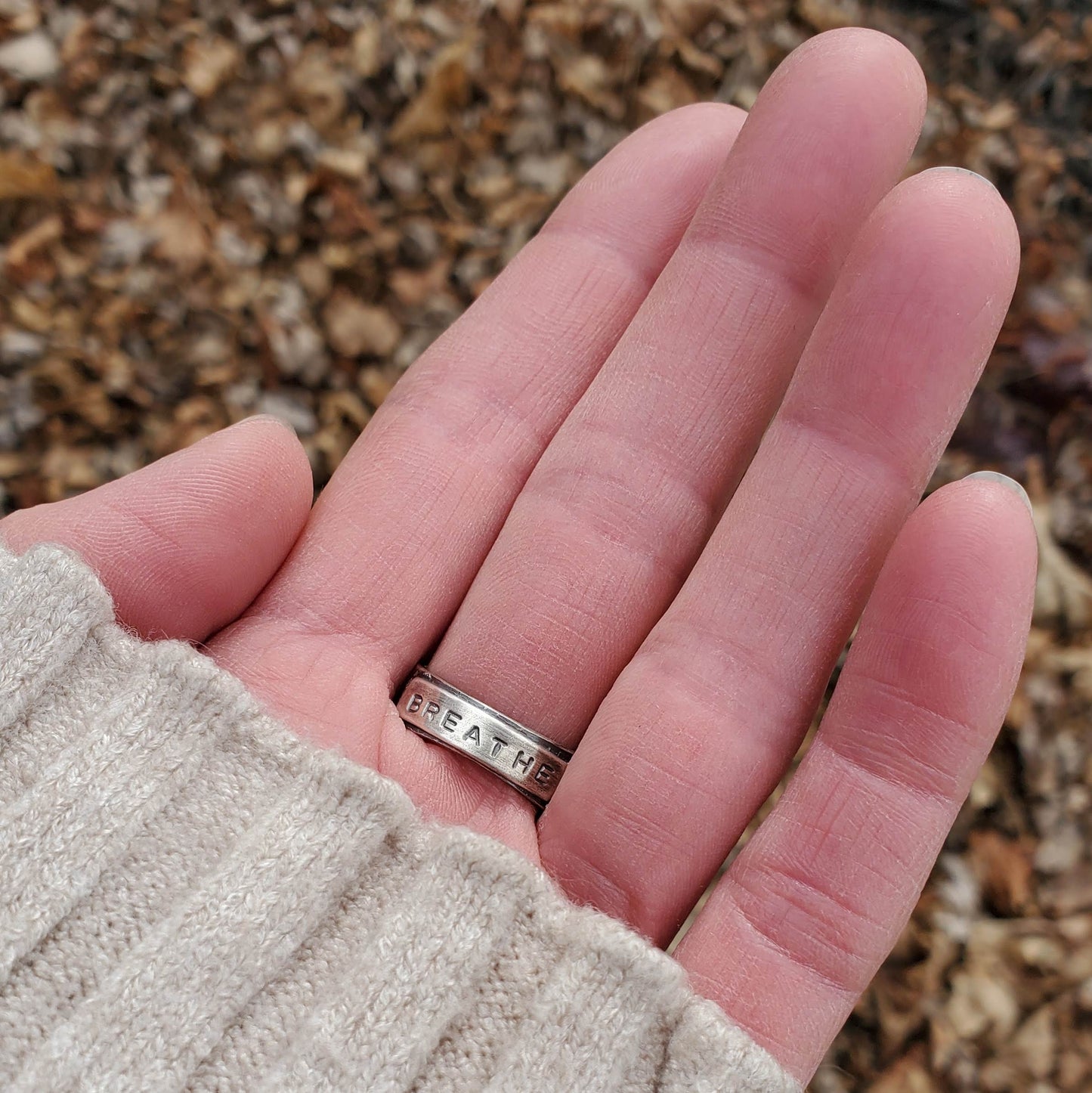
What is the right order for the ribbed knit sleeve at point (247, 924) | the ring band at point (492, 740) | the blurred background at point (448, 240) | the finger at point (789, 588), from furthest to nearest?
the blurred background at point (448, 240), the ring band at point (492, 740), the finger at point (789, 588), the ribbed knit sleeve at point (247, 924)

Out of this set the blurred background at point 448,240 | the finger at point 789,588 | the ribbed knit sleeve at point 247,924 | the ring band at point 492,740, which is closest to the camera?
the ribbed knit sleeve at point 247,924

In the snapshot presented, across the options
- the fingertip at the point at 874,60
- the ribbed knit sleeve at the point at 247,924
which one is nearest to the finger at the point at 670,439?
the fingertip at the point at 874,60

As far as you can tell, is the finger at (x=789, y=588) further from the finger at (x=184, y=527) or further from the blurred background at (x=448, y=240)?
the blurred background at (x=448, y=240)

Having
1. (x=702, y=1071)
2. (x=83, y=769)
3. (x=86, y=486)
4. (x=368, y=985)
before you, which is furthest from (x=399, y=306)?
(x=702, y=1071)

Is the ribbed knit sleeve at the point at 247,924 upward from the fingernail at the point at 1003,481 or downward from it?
downward

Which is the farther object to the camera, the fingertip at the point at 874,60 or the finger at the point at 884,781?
the fingertip at the point at 874,60

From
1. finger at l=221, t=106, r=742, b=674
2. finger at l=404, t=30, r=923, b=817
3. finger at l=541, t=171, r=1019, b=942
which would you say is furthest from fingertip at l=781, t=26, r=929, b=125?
finger at l=221, t=106, r=742, b=674

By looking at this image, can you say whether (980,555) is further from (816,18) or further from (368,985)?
(816,18)

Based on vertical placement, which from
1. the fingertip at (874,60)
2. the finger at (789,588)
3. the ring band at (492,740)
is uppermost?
the fingertip at (874,60)
